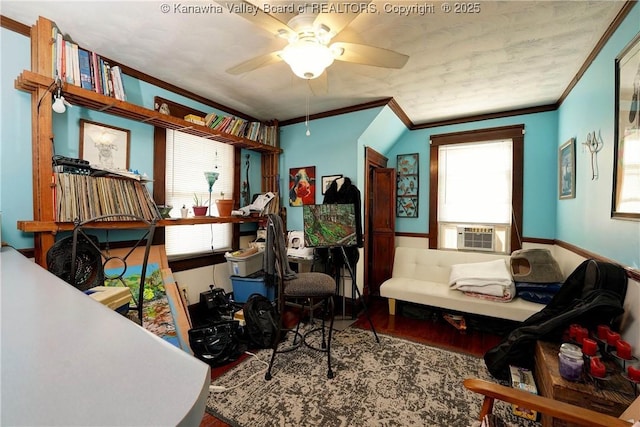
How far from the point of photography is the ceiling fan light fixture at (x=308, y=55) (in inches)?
60.2

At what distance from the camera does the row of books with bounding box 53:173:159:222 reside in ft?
6.39

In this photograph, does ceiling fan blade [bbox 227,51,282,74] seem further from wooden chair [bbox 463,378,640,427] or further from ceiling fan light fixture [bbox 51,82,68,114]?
wooden chair [bbox 463,378,640,427]

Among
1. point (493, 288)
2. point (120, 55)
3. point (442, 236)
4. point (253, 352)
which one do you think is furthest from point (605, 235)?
point (120, 55)

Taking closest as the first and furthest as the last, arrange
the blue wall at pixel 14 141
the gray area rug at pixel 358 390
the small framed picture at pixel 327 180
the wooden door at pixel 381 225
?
1. the gray area rug at pixel 358 390
2. the blue wall at pixel 14 141
3. the small framed picture at pixel 327 180
4. the wooden door at pixel 381 225

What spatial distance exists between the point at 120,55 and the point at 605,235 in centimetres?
393

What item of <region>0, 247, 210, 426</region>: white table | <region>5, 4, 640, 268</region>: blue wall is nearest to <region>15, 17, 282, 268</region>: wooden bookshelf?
<region>5, 4, 640, 268</region>: blue wall

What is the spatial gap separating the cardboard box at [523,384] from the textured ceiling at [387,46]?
242 centimetres

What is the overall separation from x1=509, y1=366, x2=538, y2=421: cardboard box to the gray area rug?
0.13 feet

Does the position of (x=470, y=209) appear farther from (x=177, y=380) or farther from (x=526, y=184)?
(x=177, y=380)

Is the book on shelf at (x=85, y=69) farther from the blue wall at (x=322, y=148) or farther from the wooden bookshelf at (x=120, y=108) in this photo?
the blue wall at (x=322, y=148)

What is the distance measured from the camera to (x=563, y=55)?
2205 mm

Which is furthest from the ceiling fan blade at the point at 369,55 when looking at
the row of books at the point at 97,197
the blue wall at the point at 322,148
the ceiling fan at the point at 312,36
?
the row of books at the point at 97,197

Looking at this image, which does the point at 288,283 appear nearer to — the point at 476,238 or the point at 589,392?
the point at 589,392

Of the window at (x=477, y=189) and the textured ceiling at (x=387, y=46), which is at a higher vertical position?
the textured ceiling at (x=387, y=46)
